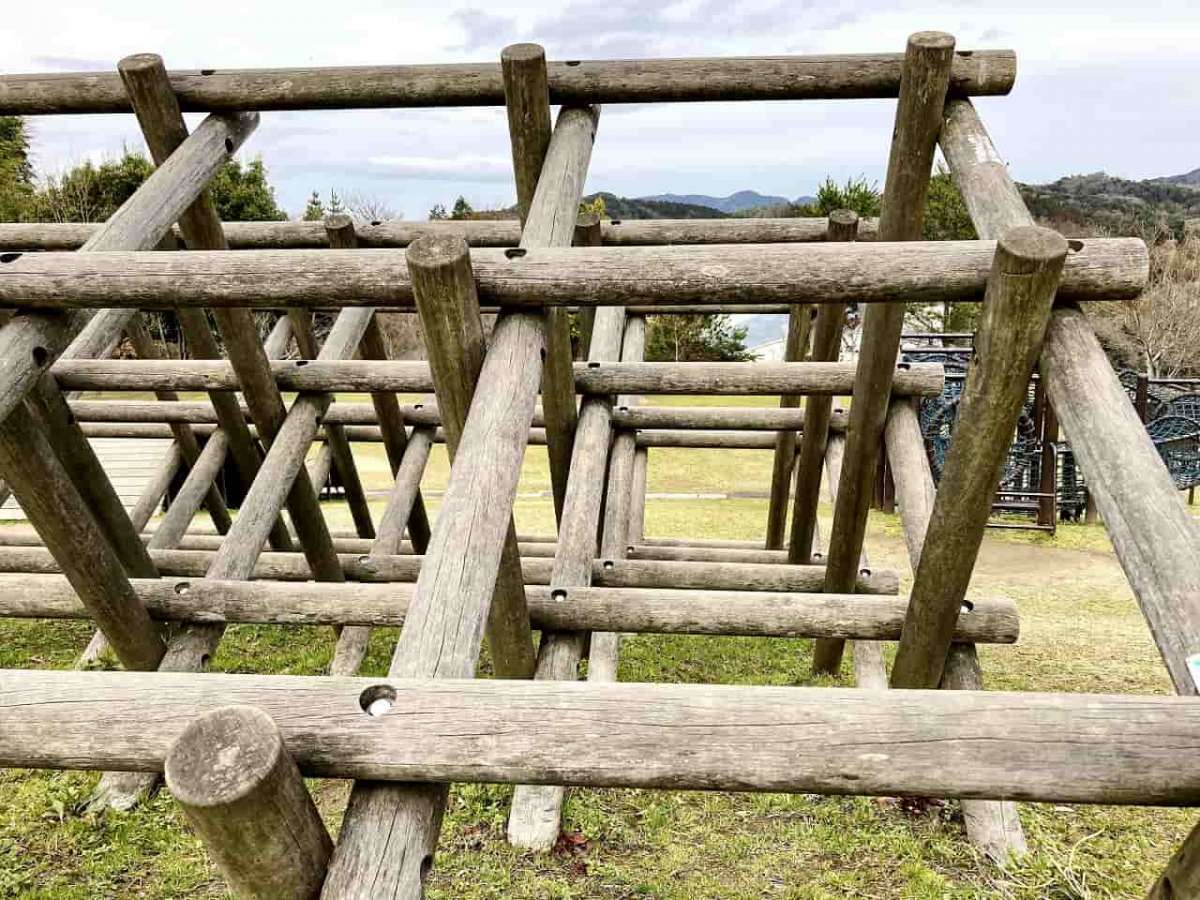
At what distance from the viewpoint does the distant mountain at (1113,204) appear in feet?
112

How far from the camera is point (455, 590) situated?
6.27 feet

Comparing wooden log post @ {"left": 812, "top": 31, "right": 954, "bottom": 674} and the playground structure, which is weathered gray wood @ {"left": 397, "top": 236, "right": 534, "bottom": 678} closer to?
the playground structure

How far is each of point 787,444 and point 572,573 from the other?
115 inches

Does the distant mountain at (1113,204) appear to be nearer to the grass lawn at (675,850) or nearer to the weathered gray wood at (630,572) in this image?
the weathered gray wood at (630,572)

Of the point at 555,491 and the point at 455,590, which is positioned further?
the point at 555,491

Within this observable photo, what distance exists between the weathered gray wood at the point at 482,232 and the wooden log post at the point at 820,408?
0.40 metres

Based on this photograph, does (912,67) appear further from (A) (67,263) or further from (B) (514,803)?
(B) (514,803)

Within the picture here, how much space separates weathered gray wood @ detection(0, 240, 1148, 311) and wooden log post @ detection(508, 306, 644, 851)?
63.9 inches

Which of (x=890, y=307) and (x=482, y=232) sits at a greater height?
(x=890, y=307)

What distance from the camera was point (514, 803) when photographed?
3557mm

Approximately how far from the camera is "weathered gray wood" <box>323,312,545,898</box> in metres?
1.49

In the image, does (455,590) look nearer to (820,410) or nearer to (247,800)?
(247,800)

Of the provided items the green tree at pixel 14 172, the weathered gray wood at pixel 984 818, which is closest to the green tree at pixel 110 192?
the green tree at pixel 14 172

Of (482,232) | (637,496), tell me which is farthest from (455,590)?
(637,496)
